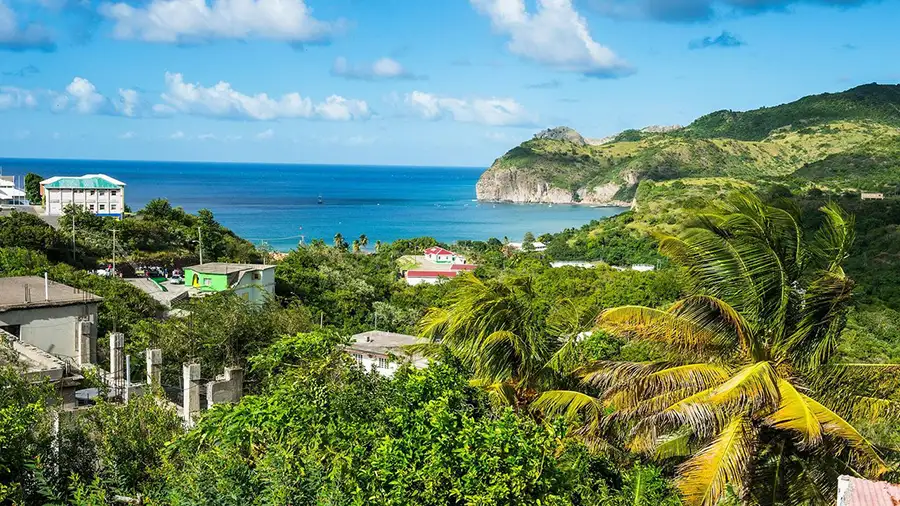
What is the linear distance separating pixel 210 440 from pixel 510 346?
3528 mm

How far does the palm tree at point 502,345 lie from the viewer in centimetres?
920

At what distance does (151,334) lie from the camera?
1933 centimetres

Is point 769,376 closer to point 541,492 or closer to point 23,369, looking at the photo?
point 541,492

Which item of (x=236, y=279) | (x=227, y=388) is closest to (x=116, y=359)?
(x=227, y=388)

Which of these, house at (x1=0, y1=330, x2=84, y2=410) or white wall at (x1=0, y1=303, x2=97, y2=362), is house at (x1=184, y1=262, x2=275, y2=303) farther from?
house at (x1=0, y1=330, x2=84, y2=410)

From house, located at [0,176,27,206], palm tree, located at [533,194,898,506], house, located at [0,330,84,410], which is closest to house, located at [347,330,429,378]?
house, located at [0,330,84,410]

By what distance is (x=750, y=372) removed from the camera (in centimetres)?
674

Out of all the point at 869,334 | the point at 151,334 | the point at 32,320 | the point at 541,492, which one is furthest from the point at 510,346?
the point at 869,334

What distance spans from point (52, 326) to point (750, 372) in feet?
47.9

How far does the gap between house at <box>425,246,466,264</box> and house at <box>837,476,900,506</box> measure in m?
60.6

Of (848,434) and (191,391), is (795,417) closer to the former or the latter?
(848,434)

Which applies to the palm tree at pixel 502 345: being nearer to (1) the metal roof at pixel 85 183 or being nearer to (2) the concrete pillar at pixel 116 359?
(2) the concrete pillar at pixel 116 359

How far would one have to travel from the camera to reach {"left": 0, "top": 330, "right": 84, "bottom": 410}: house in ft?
35.5

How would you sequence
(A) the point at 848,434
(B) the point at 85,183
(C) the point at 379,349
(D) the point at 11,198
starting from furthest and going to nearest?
(D) the point at 11,198, (B) the point at 85,183, (C) the point at 379,349, (A) the point at 848,434
